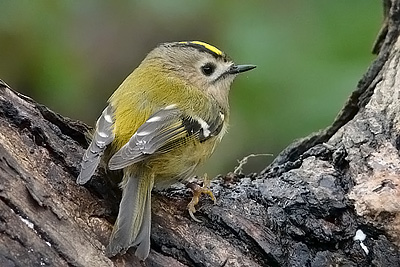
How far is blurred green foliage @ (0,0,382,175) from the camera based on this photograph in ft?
13.7

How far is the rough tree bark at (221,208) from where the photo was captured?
2436mm

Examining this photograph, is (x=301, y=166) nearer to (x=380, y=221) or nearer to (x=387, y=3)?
(x=380, y=221)

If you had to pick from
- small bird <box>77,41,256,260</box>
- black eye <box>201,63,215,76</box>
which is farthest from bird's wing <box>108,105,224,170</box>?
black eye <box>201,63,215,76</box>

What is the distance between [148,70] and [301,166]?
3.16 ft

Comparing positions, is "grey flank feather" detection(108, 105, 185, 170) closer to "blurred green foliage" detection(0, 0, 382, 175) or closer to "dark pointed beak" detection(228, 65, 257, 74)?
"dark pointed beak" detection(228, 65, 257, 74)

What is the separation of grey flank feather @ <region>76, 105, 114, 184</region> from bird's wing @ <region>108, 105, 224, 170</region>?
0.07 meters

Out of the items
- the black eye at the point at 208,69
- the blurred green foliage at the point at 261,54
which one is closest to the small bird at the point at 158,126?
the black eye at the point at 208,69

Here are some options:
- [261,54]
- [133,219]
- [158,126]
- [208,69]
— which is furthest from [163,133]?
[261,54]

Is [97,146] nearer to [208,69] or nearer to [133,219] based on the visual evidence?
[133,219]

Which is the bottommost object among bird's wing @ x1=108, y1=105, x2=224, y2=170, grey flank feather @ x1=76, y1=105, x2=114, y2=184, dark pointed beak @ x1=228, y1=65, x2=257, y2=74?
grey flank feather @ x1=76, y1=105, x2=114, y2=184

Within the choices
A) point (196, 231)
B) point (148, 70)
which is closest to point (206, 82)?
point (148, 70)

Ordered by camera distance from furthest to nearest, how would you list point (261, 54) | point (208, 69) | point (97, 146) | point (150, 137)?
point (261, 54)
point (208, 69)
point (150, 137)
point (97, 146)

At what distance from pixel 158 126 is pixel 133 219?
50 cm

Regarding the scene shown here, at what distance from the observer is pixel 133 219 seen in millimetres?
2613
